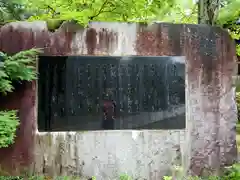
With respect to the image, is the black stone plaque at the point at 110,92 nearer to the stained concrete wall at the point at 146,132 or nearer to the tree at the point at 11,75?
the stained concrete wall at the point at 146,132

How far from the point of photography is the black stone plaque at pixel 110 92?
5.44 meters

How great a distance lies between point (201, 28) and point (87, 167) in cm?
304

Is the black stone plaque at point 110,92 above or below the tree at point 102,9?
below

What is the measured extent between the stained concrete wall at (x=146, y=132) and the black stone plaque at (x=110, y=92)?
0.13 m

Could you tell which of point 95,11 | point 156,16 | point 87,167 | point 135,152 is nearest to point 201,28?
point 156,16

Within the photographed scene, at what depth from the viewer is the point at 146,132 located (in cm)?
561

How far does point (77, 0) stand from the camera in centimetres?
539

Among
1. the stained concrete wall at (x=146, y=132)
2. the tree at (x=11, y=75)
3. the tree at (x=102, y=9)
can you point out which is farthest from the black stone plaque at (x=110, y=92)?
the tree at (x=102, y=9)

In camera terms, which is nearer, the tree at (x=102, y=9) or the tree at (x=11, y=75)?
the tree at (x=11, y=75)

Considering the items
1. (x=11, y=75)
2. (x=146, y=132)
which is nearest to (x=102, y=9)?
(x=11, y=75)

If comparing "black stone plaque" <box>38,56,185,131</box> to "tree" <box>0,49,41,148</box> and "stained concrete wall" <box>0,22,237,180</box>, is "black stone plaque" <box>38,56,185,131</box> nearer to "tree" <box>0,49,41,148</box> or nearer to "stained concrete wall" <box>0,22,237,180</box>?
"stained concrete wall" <box>0,22,237,180</box>

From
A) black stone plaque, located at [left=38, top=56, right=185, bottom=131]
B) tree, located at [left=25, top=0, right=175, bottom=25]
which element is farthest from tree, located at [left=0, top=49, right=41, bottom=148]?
tree, located at [left=25, top=0, right=175, bottom=25]

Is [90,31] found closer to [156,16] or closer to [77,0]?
[77,0]

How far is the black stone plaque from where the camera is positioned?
5441 mm
